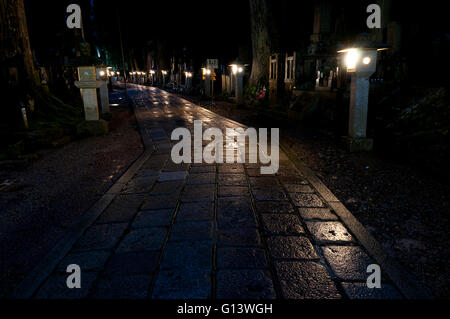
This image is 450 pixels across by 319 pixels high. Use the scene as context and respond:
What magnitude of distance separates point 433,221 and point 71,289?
4019 mm

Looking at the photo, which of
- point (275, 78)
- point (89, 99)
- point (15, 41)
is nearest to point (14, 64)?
point (15, 41)

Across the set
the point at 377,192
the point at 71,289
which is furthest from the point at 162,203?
the point at 377,192

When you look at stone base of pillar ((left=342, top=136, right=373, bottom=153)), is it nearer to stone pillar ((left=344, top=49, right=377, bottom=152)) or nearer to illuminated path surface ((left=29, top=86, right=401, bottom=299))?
stone pillar ((left=344, top=49, right=377, bottom=152))

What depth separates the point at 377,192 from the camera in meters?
4.58

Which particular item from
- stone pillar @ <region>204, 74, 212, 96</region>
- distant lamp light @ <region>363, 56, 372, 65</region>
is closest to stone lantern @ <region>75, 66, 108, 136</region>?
distant lamp light @ <region>363, 56, 372, 65</region>

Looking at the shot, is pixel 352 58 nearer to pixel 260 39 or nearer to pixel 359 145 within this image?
pixel 359 145

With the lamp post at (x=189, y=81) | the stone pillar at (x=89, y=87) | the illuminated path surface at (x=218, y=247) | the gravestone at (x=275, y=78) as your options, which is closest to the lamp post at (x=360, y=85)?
the illuminated path surface at (x=218, y=247)

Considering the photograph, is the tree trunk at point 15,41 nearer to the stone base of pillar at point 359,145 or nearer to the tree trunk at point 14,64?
the tree trunk at point 14,64

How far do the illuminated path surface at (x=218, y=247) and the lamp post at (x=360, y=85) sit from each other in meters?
2.61

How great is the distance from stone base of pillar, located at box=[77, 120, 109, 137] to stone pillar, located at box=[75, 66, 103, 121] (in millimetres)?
192

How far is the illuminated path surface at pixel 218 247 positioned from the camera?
8.00 feet

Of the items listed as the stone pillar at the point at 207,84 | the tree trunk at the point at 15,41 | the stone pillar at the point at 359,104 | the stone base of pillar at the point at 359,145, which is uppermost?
the tree trunk at the point at 15,41

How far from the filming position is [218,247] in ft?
9.99
